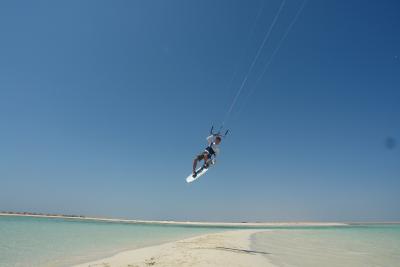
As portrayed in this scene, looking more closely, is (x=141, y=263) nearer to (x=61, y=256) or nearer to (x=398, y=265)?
(x=61, y=256)

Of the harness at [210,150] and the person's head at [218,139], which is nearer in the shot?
the person's head at [218,139]

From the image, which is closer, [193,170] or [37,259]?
[37,259]

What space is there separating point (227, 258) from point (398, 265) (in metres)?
6.15

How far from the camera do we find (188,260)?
952 centimetres

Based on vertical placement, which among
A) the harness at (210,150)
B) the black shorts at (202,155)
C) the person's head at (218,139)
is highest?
the person's head at (218,139)

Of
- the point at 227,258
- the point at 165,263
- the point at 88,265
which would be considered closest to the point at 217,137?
the point at 227,258

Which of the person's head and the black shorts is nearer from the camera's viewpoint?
the person's head

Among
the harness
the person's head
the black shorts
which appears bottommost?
the black shorts

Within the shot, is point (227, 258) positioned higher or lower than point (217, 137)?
lower

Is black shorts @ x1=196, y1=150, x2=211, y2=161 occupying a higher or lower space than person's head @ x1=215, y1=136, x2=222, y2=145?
lower

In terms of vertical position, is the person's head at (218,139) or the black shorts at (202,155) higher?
the person's head at (218,139)

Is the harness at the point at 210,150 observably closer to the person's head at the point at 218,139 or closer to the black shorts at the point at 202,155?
the black shorts at the point at 202,155

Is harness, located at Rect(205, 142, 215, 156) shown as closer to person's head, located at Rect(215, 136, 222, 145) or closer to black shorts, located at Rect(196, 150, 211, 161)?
black shorts, located at Rect(196, 150, 211, 161)

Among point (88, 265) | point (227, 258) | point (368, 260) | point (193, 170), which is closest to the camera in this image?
point (88, 265)
